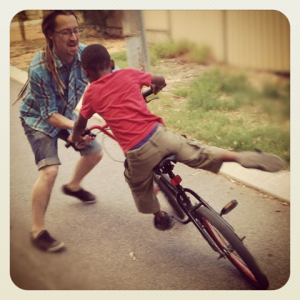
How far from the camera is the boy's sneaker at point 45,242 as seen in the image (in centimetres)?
223

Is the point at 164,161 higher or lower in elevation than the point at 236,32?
lower

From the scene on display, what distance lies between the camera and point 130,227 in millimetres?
2391

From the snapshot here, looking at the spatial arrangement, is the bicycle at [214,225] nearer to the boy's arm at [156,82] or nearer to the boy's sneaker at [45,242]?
the boy's arm at [156,82]

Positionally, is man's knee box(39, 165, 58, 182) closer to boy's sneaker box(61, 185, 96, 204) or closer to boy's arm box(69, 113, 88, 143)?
boy's sneaker box(61, 185, 96, 204)

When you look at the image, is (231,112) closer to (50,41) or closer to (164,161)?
(164,161)

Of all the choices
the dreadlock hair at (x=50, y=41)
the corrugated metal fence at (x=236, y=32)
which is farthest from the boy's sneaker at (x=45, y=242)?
the corrugated metal fence at (x=236, y=32)

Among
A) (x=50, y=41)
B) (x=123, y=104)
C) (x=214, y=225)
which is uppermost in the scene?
(x=50, y=41)

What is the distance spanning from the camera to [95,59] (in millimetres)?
1898

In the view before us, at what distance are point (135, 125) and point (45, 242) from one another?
35.1 inches

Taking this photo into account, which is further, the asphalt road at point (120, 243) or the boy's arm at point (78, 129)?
the asphalt road at point (120, 243)

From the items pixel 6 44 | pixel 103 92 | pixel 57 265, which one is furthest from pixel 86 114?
pixel 57 265

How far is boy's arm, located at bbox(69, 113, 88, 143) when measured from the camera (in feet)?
6.55

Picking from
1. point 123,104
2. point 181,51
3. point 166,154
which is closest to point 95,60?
point 123,104

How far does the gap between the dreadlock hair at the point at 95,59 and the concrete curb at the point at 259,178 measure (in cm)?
35
